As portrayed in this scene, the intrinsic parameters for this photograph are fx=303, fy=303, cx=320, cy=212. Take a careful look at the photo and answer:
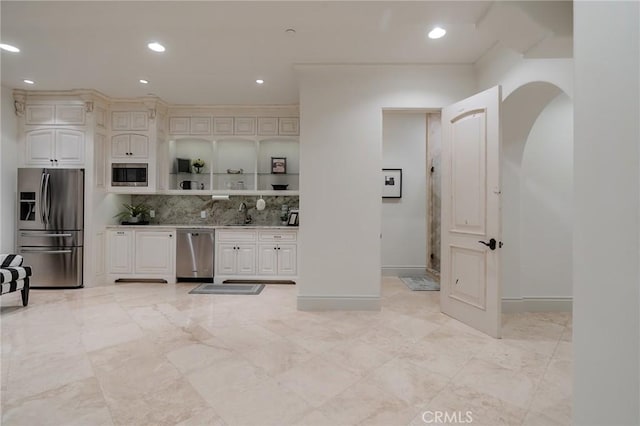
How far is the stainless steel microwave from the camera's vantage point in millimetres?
4828

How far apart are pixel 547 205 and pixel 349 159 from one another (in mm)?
2350

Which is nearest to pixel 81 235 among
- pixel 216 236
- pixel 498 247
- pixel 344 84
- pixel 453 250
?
pixel 216 236

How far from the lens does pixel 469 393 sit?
197 centimetres

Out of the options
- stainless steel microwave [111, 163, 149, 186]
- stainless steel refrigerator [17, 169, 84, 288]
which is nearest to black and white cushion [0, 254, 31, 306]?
stainless steel refrigerator [17, 169, 84, 288]

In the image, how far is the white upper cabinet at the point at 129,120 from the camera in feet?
15.8

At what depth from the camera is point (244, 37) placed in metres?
2.96

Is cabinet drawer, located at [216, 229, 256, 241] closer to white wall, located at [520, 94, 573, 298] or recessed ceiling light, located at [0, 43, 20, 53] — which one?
recessed ceiling light, located at [0, 43, 20, 53]

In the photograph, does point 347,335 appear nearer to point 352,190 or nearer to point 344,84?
point 352,190

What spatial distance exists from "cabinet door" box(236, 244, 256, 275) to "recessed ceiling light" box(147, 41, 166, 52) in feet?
9.08

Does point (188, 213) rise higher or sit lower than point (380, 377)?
higher

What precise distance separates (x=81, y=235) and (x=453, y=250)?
16.6 ft

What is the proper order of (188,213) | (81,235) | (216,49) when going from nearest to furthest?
(216,49)
(81,235)
(188,213)

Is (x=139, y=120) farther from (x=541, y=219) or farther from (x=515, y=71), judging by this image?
(x=541, y=219)

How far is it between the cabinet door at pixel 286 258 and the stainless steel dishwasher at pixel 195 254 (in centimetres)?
108
